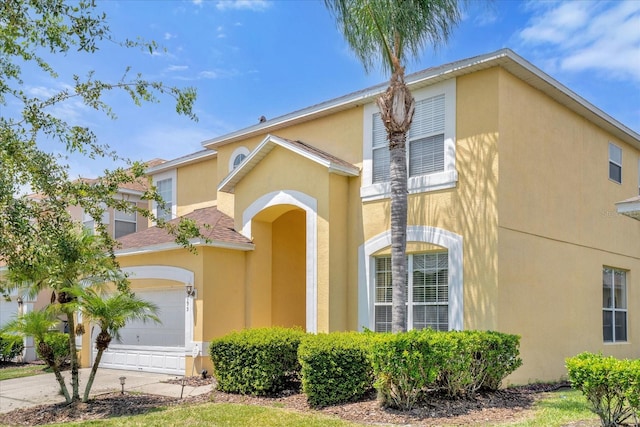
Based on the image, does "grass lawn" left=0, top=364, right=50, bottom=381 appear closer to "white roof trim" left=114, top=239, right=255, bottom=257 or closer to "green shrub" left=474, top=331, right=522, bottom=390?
"white roof trim" left=114, top=239, right=255, bottom=257

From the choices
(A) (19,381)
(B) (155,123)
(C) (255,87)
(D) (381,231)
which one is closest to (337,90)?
(C) (255,87)

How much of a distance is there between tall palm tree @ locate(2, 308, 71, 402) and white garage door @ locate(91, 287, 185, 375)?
4381mm

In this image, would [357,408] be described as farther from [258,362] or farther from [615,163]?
[615,163]

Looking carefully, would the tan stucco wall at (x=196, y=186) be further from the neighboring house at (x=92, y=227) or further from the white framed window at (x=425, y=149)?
the white framed window at (x=425, y=149)

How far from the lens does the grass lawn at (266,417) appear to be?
9453mm

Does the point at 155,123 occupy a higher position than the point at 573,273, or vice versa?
the point at 155,123

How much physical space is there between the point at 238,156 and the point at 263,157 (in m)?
2.84

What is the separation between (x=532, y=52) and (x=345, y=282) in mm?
6919

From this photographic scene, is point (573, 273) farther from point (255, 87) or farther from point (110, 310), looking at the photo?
point (110, 310)

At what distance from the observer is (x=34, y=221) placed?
8.07 meters

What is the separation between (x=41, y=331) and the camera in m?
12.1

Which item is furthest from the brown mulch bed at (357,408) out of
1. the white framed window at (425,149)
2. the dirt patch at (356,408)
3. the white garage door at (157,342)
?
the white framed window at (425,149)

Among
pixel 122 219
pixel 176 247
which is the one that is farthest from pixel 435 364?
pixel 122 219

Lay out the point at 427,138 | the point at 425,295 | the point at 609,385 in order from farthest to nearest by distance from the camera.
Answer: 1. the point at 427,138
2. the point at 425,295
3. the point at 609,385
